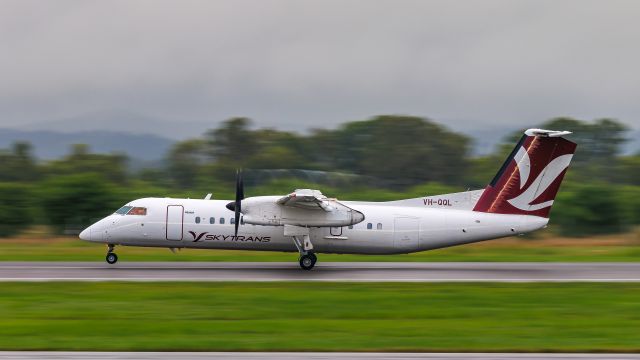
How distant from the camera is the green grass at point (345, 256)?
2959 centimetres

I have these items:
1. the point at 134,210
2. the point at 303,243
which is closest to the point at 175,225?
the point at 134,210

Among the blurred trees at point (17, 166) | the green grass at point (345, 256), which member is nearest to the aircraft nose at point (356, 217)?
the green grass at point (345, 256)

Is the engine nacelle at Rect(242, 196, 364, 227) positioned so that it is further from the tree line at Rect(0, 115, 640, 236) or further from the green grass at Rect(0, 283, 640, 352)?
the tree line at Rect(0, 115, 640, 236)

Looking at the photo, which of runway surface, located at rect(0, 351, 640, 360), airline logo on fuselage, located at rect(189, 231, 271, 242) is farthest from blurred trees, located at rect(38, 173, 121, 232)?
runway surface, located at rect(0, 351, 640, 360)

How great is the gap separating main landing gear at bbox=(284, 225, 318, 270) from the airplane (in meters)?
0.03

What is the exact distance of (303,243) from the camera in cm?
2489

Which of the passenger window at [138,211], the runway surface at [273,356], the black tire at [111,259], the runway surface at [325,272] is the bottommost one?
the runway surface at [273,356]

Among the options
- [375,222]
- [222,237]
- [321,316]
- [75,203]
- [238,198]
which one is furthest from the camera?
[75,203]

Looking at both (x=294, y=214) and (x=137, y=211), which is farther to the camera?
(x=137, y=211)

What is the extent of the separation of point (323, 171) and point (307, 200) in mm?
52631

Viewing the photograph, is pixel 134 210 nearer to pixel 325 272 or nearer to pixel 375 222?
pixel 325 272

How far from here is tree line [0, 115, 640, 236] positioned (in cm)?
4300

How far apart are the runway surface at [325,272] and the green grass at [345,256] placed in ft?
7.80

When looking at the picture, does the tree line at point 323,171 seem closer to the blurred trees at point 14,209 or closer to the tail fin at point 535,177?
the blurred trees at point 14,209
